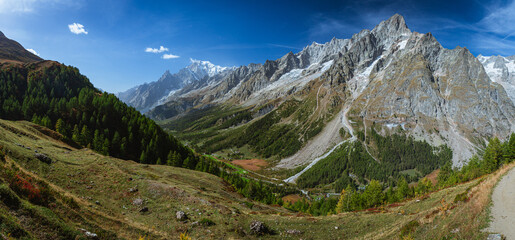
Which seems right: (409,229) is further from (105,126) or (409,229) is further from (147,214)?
(105,126)

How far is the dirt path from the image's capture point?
15.9 metres

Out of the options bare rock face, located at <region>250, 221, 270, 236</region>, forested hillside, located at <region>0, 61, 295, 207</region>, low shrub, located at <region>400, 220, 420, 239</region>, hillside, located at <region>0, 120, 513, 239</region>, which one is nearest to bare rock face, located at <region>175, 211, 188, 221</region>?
hillside, located at <region>0, 120, 513, 239</region>

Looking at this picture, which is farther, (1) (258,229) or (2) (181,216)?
(1) (258,229)

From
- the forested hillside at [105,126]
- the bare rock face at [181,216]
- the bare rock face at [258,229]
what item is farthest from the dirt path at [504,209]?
the forested hillside at [105,126]

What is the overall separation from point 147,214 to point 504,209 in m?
39.3

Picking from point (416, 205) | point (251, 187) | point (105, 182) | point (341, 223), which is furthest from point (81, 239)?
point (251, 187)

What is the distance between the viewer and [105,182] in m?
35.5

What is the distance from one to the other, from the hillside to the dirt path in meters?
0.71

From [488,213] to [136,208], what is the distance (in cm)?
3994

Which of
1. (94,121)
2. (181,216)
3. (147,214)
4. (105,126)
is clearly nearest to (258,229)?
(181,216)

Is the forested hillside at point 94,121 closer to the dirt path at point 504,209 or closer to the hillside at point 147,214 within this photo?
the hillside at point 147,214

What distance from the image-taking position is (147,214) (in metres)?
30.2

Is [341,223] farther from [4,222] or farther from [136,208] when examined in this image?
[4,222]

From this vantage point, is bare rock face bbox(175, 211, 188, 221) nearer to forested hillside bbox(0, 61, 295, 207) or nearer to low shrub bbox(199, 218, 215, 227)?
low shrub bbox(199, 218, 215, 227)
